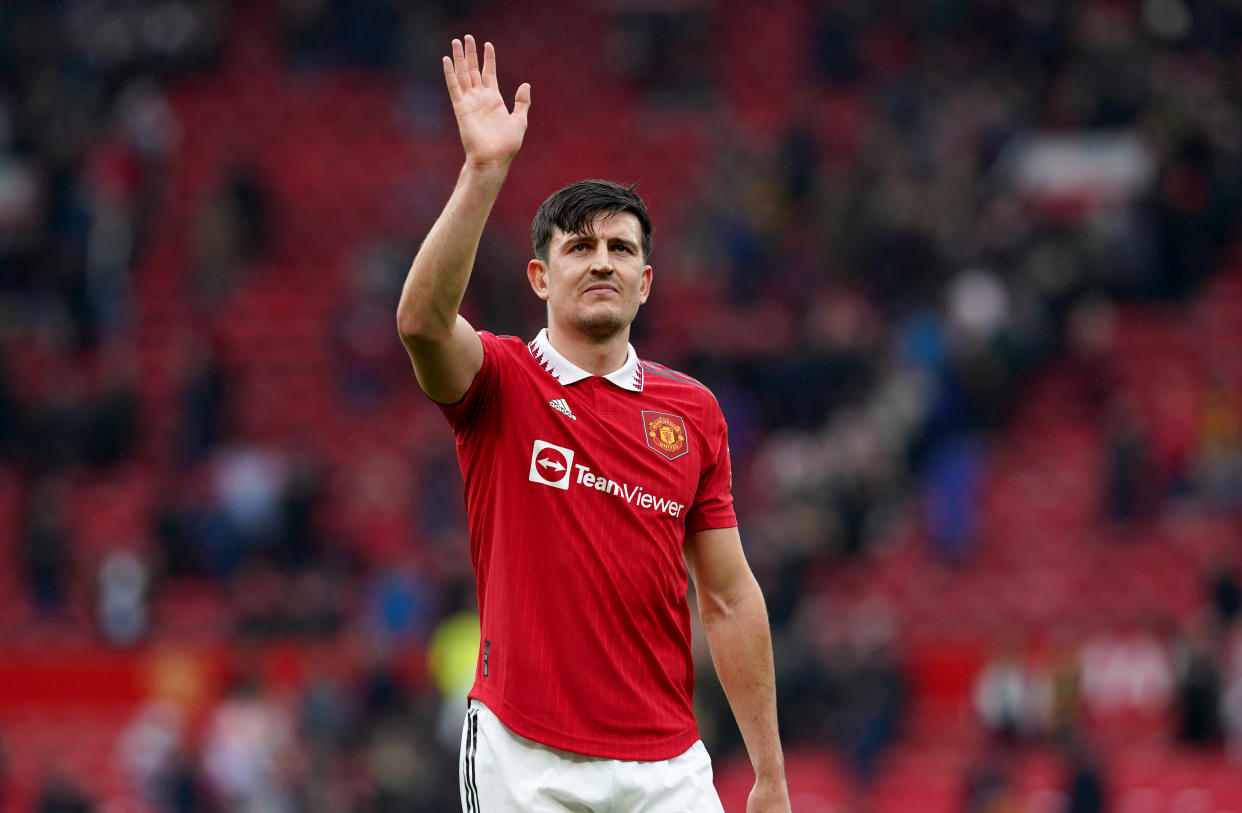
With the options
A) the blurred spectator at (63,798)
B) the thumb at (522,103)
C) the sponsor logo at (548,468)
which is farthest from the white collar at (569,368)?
the blurred spectator at (63,798)

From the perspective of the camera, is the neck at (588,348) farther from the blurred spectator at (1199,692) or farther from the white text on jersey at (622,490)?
the blurred spectator at (1199,692)

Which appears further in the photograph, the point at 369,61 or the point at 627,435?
the point at 369,61

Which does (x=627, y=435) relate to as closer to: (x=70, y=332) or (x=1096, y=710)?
(x=1096, y=710)

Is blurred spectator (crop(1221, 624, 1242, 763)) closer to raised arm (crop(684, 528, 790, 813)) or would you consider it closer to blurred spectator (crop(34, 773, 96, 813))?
blurred spectator (crop(34, 773, 96, 813))

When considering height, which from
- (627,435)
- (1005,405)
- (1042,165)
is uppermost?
(1042,165)

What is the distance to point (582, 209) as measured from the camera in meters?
4.50

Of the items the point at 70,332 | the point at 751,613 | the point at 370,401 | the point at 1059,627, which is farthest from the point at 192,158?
the point at 751,613

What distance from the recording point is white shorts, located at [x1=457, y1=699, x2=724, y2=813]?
427 centimetres

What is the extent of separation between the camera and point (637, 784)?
14.2 feet

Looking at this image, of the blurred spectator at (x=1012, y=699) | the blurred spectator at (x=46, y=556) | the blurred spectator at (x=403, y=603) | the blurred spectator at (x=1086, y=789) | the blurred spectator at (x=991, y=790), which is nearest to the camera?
the blurred spectator at (x=1086, y=789)

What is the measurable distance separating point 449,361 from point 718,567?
1021 millimetres

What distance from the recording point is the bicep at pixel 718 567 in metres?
4.74

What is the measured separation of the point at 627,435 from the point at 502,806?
0.98 meters

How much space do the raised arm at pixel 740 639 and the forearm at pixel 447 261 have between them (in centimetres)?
106
